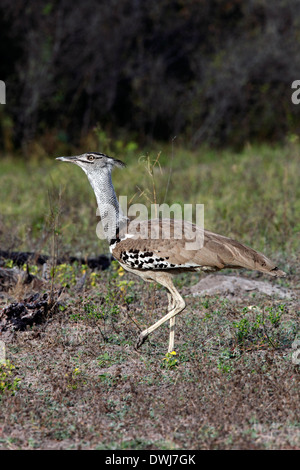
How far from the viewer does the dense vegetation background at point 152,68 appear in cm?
1074

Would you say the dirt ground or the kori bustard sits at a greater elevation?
the kori bustard

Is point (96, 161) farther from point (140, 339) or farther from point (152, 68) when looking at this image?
point (152, 68)

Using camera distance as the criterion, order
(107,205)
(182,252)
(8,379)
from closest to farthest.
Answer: (8,379) < (182,252) < (107,205)

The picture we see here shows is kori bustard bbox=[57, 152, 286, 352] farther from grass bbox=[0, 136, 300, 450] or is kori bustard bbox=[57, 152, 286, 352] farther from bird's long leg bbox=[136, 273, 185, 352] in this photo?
grass bbox=[0, 136, 300, 450]

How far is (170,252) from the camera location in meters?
4.17

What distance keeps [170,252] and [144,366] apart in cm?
71

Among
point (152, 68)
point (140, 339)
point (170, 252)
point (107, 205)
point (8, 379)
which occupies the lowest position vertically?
point (8, 379)


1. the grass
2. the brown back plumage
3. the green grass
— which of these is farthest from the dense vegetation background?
the brown back plumage

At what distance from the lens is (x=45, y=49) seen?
35.0 ft

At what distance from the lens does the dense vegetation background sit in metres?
10.7

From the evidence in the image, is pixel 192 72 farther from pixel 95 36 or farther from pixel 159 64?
pixel 95 36

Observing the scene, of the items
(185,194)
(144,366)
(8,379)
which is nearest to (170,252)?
(144,366)

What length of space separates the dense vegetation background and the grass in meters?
4.55

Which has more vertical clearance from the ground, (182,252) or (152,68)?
(152,68)
